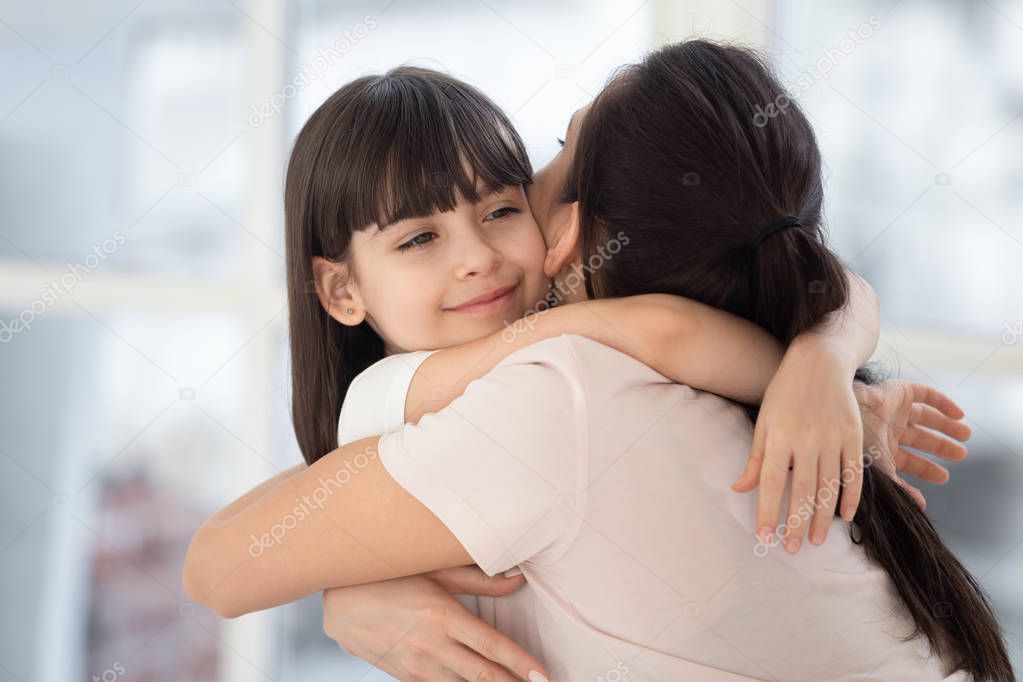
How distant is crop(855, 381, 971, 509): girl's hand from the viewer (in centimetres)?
114

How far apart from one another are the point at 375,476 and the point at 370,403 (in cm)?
16

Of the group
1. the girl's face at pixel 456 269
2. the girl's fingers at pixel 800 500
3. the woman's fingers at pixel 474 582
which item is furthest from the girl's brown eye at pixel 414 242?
the girl's fingers at pixel 800 500

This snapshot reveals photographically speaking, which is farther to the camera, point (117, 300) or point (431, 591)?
point (117, 300)

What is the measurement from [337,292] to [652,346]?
0.50 meters

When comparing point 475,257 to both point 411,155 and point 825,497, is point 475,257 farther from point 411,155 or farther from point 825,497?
point 825,497

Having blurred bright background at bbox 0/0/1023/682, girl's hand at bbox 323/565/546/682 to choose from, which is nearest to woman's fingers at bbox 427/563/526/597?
girl's hand at bbox 323/565/546/682

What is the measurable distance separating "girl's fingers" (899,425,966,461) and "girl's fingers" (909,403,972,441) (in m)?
0.01

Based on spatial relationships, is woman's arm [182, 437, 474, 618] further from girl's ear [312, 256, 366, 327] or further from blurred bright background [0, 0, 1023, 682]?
blurred bright background [0, 0, 1023, 682]

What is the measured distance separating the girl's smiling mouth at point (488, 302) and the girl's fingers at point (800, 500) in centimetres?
41

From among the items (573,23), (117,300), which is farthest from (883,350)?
(117,300)

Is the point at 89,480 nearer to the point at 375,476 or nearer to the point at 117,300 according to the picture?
the point at 117,300

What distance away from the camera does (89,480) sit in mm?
2010

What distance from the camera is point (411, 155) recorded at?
3.59 feet

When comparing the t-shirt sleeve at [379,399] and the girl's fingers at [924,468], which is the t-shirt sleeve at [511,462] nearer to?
the t-shirt sleeve at [379,399]
